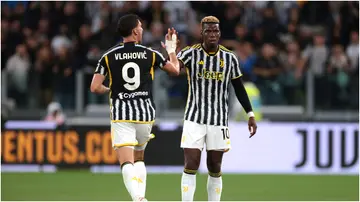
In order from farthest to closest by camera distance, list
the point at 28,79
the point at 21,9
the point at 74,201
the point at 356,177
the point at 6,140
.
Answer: the point at 21,9 → the point at 28,79 → the point at 6,140 → the point at 356,177 → the point at 74,201

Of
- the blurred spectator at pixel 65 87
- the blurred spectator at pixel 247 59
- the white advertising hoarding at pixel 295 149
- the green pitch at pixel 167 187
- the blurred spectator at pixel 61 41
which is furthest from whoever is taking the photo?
the blurred spectator at pixel 61 41

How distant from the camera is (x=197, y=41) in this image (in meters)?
18.9

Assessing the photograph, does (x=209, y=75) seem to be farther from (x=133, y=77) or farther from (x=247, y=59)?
(x=247, y=59)

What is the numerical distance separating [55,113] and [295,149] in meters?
4.55

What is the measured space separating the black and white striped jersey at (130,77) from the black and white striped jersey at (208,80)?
467 millimetres

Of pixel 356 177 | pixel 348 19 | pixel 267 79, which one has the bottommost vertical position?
pixel 356 177

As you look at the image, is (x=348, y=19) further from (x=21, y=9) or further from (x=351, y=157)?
(x=21, y=9)

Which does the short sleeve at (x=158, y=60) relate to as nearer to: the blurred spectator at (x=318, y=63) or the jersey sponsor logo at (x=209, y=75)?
the jersey sponsor logo at (x=209, y=75)

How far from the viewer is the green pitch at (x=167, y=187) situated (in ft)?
43.4

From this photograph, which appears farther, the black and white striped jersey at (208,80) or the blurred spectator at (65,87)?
the blurred spectator at (65,87)

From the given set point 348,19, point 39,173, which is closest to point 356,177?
point 348,19

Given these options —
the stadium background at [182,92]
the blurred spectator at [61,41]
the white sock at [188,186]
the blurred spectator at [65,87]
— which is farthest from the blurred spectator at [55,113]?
the white sock at [188,186]

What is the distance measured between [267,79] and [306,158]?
1851 mm

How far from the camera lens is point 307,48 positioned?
1895 cm
